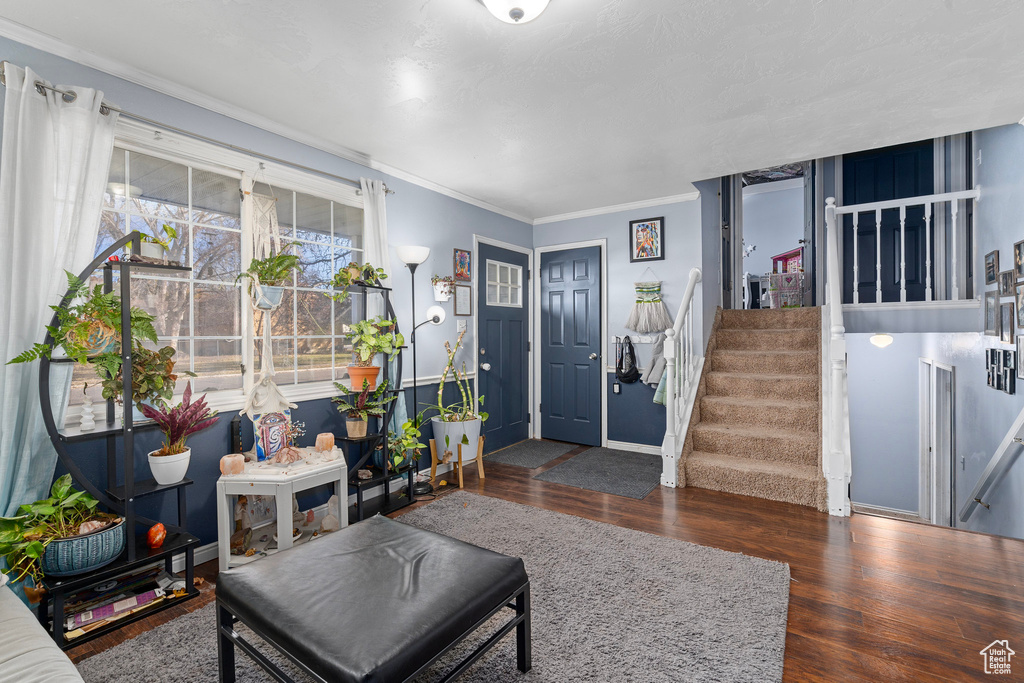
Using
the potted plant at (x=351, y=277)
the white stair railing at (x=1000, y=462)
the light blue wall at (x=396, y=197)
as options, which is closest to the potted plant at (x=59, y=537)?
the potted plant at (x=351, y=277)

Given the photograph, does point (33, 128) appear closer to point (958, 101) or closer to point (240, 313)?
point (240, 313)

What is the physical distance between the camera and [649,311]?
454cm

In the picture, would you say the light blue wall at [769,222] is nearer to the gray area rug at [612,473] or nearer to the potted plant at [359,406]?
the gray area rug at [612,473]

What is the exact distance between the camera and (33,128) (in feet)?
6.37

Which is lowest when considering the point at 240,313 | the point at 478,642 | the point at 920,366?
the point at 478,642

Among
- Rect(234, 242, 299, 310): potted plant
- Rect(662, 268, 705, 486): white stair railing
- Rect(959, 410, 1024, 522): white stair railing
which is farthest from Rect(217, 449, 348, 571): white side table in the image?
Rect(959, 410, 1024, 522): white stair railing

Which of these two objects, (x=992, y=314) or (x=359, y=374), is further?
(x=992, y=314)

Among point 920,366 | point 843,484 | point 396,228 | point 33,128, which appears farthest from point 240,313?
point 920,366

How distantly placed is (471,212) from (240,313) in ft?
7.60

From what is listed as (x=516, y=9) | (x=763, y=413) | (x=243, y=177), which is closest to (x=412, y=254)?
(x=243, y=177)

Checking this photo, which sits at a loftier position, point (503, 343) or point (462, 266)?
point (462, 266)

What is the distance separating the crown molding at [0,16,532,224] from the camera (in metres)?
1.96

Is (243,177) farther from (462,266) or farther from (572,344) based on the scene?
(572,344)

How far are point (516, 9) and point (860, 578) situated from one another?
2.86 meters
